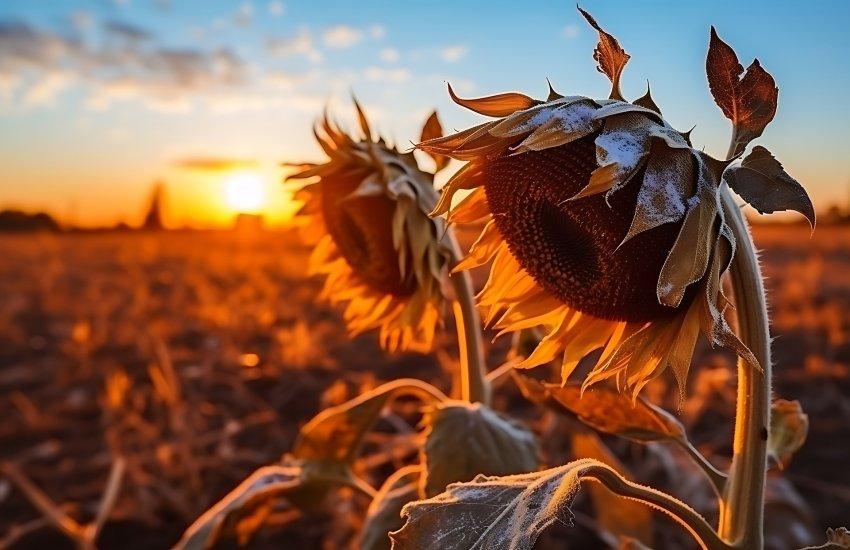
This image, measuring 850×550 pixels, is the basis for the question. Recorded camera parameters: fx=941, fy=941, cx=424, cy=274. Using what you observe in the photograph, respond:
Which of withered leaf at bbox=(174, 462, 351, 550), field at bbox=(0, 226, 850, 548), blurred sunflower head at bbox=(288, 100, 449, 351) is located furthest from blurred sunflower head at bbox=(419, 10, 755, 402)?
field at bbox=(0, 226, 850, 548)

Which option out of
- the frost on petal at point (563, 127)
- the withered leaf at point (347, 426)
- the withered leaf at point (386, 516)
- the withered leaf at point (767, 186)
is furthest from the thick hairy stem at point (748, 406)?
the withered leaf at point (347, 426)

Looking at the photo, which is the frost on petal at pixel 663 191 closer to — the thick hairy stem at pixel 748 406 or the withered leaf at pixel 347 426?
the thick hairy stem at pixel 748 406

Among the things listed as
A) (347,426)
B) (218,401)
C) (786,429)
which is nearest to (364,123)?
(347,426)

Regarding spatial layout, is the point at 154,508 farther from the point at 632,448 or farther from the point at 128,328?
the point at 128,328

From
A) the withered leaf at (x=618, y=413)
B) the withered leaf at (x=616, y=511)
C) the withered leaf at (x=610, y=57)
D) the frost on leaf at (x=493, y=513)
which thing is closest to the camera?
the frost on leaf at (x=493, y=513)

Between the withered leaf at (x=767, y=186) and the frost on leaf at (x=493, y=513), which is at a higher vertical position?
the withered leaf at (x=767, y=186)

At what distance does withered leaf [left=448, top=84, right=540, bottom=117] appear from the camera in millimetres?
1139

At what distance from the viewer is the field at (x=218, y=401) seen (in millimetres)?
2674

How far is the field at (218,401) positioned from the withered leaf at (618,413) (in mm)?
772

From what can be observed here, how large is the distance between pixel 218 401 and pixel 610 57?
10.3ft

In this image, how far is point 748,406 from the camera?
1095 mm

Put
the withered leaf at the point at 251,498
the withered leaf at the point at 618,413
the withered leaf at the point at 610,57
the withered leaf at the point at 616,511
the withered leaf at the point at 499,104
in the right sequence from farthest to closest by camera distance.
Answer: the withered leaf at the point at 616,511 → the withered leaf at the point at 251,498 → the withered leaf at the point at 618,413 → the withered leaf at the point at 499,104 → the withered leaf at the point at 610,57

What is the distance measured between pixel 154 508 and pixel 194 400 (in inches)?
29.5

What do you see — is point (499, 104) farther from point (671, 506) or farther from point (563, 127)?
point (671, 506)
